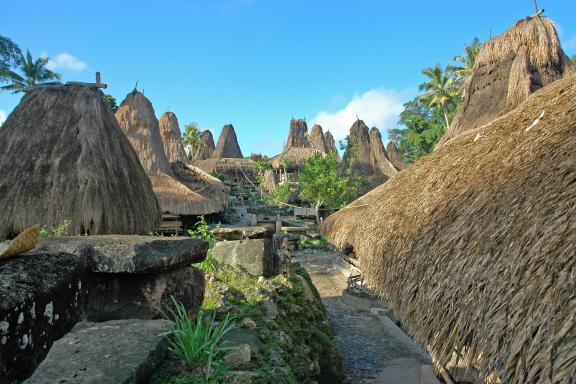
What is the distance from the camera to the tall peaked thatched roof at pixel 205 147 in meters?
42.0

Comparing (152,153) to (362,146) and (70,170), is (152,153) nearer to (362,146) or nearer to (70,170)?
(70,170)

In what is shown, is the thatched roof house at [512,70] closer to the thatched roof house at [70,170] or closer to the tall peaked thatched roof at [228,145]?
the thatched roof house at [70,170]

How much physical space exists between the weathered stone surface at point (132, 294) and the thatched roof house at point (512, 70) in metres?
7.09

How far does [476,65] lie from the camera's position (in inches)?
377

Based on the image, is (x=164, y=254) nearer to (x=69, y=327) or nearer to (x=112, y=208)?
(x=69, y=327)

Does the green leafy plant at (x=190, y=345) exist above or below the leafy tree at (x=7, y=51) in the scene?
below

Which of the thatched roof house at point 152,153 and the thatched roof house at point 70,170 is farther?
the thatched roof house at point 152,153

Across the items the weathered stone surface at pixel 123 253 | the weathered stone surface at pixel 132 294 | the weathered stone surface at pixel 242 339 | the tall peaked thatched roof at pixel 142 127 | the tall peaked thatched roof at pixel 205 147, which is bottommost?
the weathered stone surface at pixel 242 339

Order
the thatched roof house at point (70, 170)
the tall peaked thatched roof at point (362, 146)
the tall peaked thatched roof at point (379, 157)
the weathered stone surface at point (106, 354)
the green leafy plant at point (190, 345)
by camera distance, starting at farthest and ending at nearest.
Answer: the tall peaked thatched roof at point (362, 146) < the tall peaked thatched roof at point (379, 157) < the thatched roof house at point (70, 170) < the green leafy plant at point (190, 345) < the weathered stone surface at point (106, 354)

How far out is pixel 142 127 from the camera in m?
16.8

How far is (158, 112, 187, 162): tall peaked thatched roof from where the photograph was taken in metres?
28.0

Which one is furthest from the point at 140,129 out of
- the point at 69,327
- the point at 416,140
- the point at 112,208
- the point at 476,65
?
the point at 416,140

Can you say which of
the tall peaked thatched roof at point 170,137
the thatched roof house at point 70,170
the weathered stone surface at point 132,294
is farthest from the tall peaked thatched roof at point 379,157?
the weathered stone surface at point 132,294

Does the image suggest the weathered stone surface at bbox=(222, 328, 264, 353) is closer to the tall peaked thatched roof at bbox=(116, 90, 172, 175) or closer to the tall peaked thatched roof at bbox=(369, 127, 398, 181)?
the tall peaked thatched roof at bbox=(116, 90, 172, 175)
